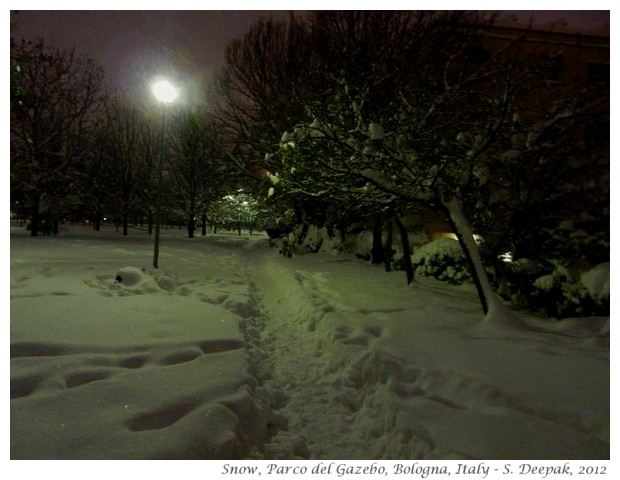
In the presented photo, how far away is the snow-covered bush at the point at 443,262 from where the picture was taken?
31.5 feet

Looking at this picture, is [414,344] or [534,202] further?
[534,202]

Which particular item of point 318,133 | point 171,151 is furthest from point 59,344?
point 171,151

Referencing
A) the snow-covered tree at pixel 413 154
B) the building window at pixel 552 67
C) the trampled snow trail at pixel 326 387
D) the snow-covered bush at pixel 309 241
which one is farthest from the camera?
the snow-covered bush at pixel 309 241

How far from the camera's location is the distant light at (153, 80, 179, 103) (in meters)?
8.56

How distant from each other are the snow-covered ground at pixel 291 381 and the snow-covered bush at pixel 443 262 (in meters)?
3.01

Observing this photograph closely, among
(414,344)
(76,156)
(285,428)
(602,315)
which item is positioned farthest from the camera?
(76,156)

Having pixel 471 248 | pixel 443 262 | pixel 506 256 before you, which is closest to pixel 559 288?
pixel 506 256

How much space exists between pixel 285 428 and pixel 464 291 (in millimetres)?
7418

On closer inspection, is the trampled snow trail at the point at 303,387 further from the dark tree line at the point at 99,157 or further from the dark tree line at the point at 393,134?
the dark tree line at the point at 99,157

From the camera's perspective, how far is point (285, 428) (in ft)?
10.1

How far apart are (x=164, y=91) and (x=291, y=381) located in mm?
7987

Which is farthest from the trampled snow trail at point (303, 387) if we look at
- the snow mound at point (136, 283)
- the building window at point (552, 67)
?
the building window at point (552, 67)

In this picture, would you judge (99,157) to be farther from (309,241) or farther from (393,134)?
(393,134)
